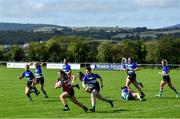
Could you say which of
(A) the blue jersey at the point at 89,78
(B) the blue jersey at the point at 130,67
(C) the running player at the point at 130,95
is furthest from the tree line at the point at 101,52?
(A) the blue jersey at the point at 89,78

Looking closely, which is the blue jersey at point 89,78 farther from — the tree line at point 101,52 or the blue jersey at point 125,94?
the tree line at point 101,52

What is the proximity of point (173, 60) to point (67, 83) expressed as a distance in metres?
104

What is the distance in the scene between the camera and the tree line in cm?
12344

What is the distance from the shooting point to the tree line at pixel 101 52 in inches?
4860

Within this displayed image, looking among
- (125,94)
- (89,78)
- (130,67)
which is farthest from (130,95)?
(89,78)

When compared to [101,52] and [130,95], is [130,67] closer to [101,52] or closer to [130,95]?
[130,95]

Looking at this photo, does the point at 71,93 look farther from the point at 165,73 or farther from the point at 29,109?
the point at 165,73

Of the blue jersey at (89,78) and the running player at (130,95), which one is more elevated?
the blue jersey at (89,78)

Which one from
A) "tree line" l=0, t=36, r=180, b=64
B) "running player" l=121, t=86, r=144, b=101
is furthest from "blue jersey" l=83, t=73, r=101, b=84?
"tree line" l=0, t=36, r=180, b=64

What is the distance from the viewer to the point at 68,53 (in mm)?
133125

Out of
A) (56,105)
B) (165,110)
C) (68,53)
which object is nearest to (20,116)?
(56,105)

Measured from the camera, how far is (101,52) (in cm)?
12962

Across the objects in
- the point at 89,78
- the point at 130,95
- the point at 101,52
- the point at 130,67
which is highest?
the point at 130,67

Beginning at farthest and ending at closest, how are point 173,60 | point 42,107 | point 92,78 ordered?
point 173,60 < point 42,107 < point 92,78
